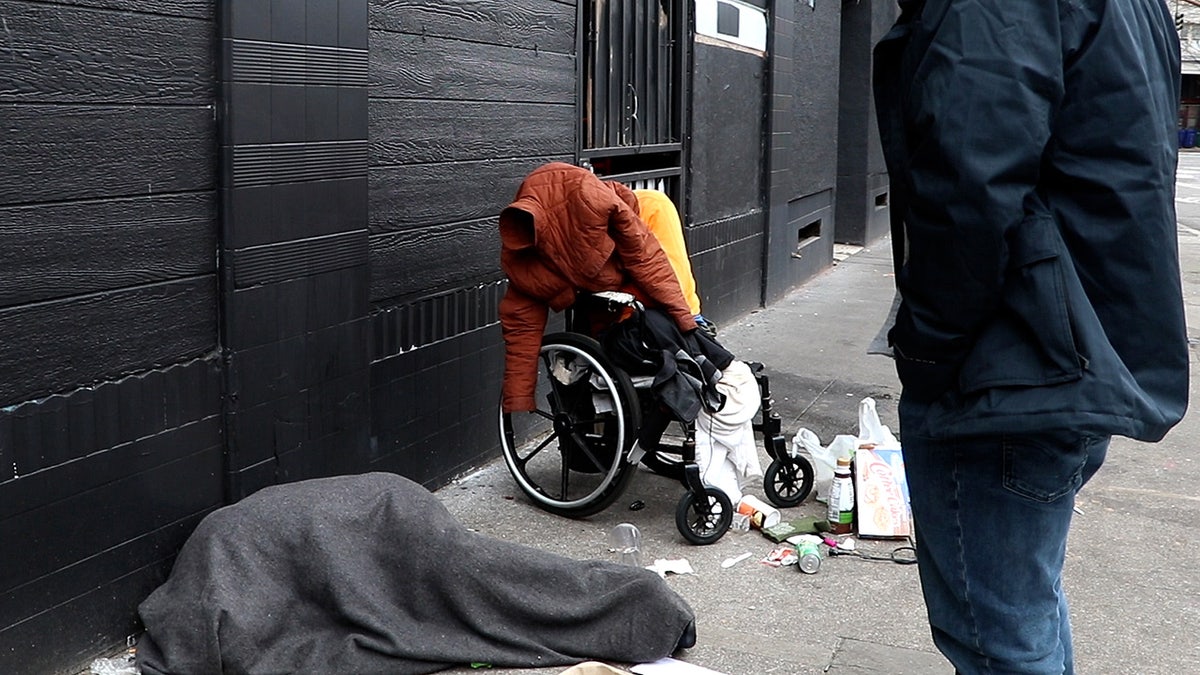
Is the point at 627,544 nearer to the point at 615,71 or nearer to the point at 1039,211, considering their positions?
the point at 1039,211

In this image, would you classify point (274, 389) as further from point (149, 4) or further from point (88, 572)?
point (149, 4)

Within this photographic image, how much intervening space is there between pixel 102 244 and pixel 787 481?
3099 mm

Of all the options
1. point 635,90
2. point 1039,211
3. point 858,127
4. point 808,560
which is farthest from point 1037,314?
point 858,127

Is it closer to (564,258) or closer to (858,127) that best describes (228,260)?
(564,258)

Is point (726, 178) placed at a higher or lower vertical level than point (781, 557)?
higher

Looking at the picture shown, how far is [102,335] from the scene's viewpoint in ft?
12.6

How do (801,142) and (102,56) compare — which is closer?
(102,56)

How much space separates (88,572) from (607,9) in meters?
4.50

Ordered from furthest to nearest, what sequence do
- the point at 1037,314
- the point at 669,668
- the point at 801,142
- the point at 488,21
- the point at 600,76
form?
1. the point at 801,142
2. the point at 600,76
3. the point at 488,21
4. the point at 669,668
5. the point at 1037,314

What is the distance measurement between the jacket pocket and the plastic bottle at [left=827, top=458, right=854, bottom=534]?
9.33 ft

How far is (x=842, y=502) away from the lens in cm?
540

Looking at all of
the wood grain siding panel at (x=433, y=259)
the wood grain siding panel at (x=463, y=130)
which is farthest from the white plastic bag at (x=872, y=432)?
the wood grain siding panel at (x=463, y=130)

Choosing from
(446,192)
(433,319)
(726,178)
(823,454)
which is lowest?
(823,454)

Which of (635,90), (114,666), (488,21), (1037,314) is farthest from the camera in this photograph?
(635,90)
